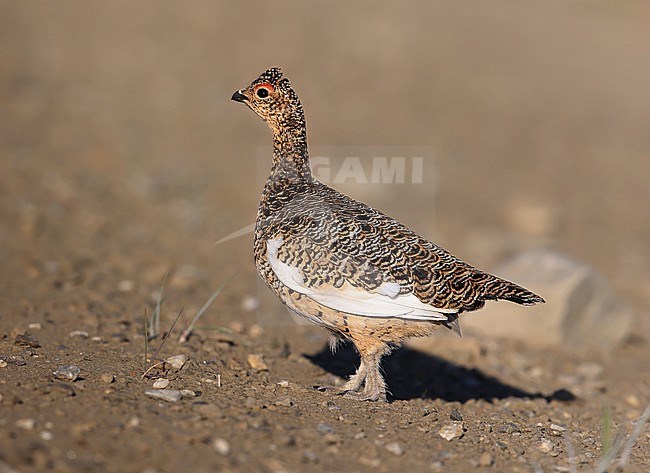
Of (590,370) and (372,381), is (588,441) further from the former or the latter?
(590,370)

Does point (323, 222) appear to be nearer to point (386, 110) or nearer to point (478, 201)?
point (478, 201)

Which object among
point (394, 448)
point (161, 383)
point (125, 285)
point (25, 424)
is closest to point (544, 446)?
point (394, 448)

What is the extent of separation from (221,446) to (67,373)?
63.2 inches

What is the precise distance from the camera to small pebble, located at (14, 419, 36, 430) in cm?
481

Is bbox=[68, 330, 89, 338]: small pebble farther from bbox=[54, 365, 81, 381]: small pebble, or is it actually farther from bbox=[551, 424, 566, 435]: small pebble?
bbox=[551, 424, 566, 435]: small pebble

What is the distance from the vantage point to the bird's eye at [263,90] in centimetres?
723

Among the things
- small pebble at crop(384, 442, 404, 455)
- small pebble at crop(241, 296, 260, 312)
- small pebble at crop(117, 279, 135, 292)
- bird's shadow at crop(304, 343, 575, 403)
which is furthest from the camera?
small pebble at crop(241, 296, 260, 312)

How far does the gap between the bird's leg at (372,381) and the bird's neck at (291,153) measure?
1.85m

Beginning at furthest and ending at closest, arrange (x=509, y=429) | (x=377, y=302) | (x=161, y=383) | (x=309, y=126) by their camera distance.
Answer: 1. (x=309, y=126)
2. (x=509, y=429)
3. (x=377, y=302)
4. (x=161, y=383)

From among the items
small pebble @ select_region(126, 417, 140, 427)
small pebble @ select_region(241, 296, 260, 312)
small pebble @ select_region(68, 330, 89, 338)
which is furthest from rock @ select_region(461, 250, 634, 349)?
small pebble @ select_region(126, 417, 140, 427)

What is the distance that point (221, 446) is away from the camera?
491cm

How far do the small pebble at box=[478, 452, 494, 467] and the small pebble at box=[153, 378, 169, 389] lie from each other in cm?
244

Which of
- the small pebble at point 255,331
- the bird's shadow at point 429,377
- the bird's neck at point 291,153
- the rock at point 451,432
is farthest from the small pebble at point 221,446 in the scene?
the small pebble at point 255,331

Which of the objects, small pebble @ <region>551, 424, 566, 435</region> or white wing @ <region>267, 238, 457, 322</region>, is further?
small pebble @ <region>551, 424, 566, 435</region>
